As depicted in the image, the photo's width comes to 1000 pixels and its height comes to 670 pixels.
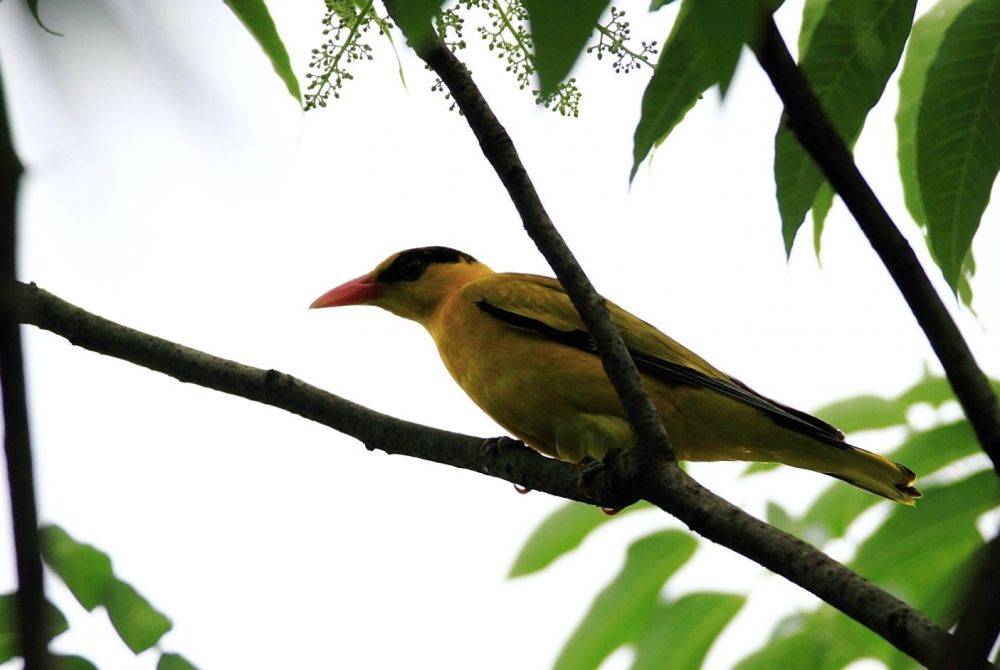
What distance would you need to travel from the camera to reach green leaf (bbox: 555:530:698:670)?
381cm

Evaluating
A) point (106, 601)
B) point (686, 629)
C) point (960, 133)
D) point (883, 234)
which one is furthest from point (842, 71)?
point (686, 629)

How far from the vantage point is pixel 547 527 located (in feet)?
13.4

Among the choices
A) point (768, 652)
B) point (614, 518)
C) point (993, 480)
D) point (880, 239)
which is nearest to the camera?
point (880, 239)

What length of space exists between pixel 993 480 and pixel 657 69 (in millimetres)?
2030

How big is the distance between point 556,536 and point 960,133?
7.78 feet

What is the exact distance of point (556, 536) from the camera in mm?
4070

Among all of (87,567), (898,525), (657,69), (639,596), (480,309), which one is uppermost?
(480,309)

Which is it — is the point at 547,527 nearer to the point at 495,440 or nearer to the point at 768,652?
the point at 768,652

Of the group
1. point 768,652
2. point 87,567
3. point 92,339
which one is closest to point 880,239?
point 87,567

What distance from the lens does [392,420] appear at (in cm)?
292

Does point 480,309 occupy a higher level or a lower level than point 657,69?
higher

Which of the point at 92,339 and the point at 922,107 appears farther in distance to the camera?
the point at 92,339

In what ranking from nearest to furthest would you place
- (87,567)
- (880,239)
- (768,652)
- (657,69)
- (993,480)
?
(880,239) < (657,69) < (87,567) < (993,480) < (768,652)

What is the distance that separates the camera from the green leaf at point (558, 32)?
117 cm
